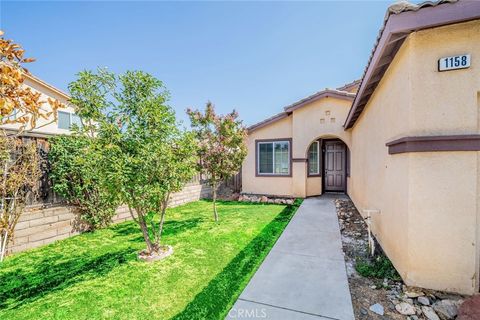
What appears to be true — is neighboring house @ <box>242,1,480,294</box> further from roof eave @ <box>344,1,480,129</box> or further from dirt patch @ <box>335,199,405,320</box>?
dirt patch @ <box>335,199,405,320</box>

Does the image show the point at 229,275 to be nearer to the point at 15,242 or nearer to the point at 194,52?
the point at 15,242

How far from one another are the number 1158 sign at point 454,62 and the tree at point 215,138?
17.6ft

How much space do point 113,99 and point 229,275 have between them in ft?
13.4

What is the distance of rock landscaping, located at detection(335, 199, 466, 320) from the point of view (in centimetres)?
279

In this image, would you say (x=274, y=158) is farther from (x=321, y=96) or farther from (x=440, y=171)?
(x=440, y=171)

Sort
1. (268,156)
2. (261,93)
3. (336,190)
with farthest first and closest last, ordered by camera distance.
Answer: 1. (261,93)
2. (336,190)
3. (268,156)

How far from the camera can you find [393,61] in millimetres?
3986

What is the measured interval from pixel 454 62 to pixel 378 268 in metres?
3.56

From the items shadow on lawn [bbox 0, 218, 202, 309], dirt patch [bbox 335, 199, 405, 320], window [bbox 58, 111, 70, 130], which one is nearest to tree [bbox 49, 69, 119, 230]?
shadow on lawn [bbox 0, 218, 202, 309]

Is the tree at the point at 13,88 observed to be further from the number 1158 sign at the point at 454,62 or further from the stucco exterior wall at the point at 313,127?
the stucco exterior wall at the point at 313,127

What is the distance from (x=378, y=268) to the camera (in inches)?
154

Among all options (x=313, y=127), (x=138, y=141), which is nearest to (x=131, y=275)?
(x=138, y=141)

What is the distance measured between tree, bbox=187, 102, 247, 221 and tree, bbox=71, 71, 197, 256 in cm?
262

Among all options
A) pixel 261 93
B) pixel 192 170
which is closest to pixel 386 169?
pixel 192 170
